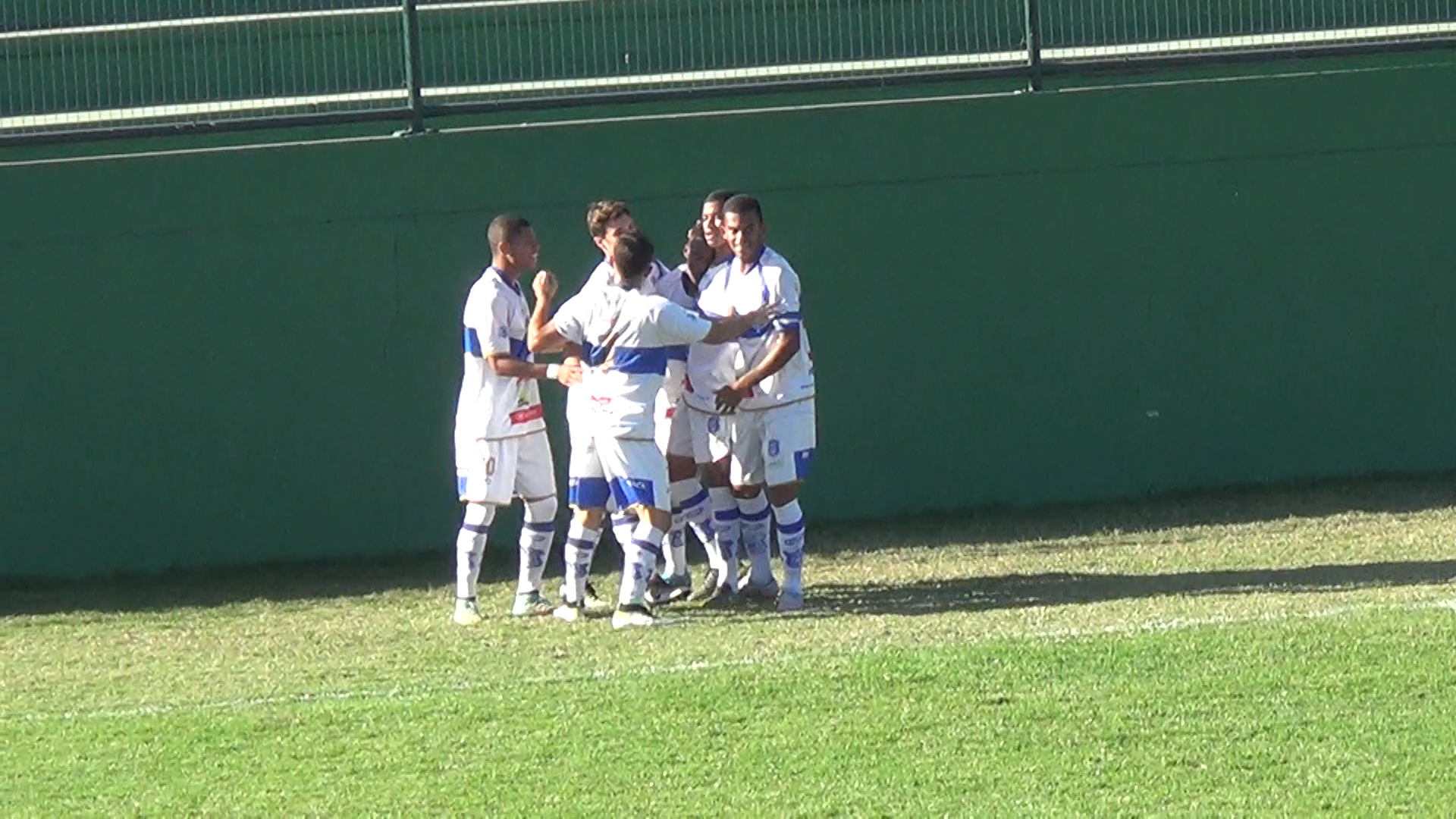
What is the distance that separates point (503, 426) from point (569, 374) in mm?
514

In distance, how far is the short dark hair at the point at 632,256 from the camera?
9734 millimetres

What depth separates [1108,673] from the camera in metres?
8.27

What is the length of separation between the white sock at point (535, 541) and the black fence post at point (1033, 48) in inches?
170

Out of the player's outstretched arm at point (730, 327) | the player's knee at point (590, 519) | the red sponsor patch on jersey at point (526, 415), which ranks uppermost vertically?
the player's outstretched arm at point (730, 327)

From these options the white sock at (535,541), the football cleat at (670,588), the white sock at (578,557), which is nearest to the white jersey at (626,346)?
the white sock at (578,557)

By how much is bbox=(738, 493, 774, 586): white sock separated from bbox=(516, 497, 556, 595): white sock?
0.95 meters

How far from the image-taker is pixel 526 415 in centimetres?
1026

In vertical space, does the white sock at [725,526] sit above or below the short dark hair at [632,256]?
below

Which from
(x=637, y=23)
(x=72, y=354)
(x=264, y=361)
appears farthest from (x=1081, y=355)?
(x=72, y=354)

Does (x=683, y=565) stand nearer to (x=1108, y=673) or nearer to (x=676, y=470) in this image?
(x=676, y=470)

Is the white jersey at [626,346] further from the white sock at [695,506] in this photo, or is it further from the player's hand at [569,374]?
the white sock at [695,506]

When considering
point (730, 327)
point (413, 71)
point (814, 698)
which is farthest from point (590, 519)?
point (413, 71)

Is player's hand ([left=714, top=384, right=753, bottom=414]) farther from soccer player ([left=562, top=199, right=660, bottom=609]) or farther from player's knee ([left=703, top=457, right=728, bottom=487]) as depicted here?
soccer player ([left=562, top=199, right=660, bottom=609])

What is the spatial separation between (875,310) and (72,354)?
437 cm
